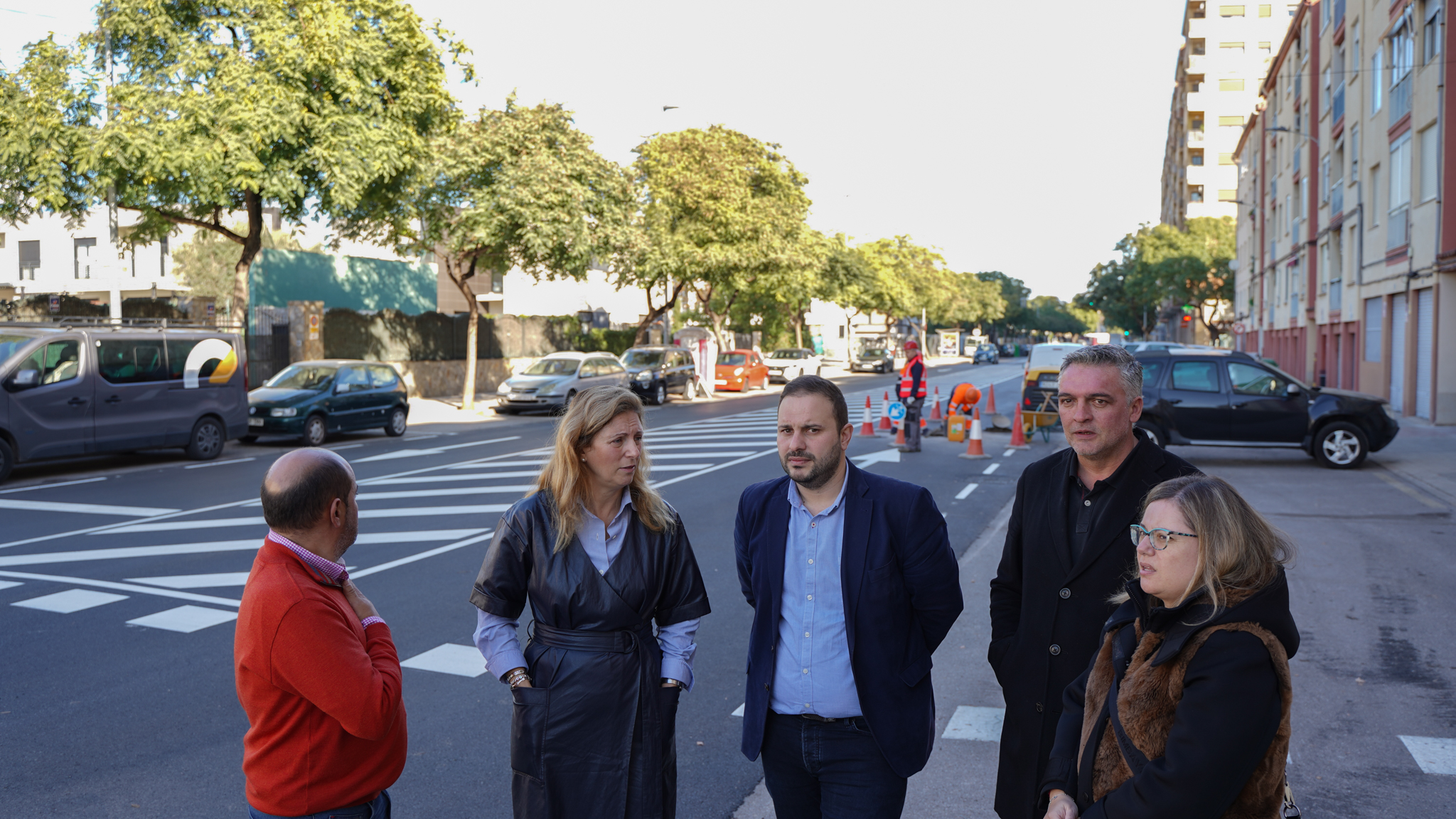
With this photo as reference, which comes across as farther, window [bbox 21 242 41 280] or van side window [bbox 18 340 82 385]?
window [bbox 21 242 41 280]

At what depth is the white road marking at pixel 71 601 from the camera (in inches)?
289

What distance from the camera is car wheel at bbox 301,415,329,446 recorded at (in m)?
19.0

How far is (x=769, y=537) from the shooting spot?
9.90 feet

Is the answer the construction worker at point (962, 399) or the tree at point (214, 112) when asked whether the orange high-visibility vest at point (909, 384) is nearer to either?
the construction worker at point (962, 399)

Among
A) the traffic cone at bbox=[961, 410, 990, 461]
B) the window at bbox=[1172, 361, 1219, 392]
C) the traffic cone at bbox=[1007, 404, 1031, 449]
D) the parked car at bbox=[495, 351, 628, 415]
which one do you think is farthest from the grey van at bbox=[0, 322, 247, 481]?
the window at bbox=[1172, 361, 1219, 392]

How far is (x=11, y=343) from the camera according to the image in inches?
567

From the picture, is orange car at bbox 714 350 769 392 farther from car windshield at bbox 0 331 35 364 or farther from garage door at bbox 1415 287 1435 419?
car windshield at bbox 0 331 35 364

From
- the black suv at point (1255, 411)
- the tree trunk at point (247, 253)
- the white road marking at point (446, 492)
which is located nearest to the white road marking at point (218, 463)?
the white road marking at point (446, 492)

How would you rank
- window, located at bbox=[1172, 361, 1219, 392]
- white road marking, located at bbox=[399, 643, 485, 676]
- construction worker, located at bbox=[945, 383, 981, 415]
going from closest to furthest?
white road marking, located at bbox=[399, 643, 485, 676]
window, located at bbox=[1172, 361, 1219, 392]
construction worker, located at bbox=[945, 383, 981, 415]

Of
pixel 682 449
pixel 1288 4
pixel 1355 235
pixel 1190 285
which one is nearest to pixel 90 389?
pixel 682 449

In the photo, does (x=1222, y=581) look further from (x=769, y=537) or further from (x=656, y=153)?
(x=656, y=153)

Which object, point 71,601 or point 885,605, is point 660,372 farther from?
point 885,605

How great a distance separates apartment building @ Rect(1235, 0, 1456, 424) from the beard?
22.5 metres

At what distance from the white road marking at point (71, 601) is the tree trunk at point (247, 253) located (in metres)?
14.5
